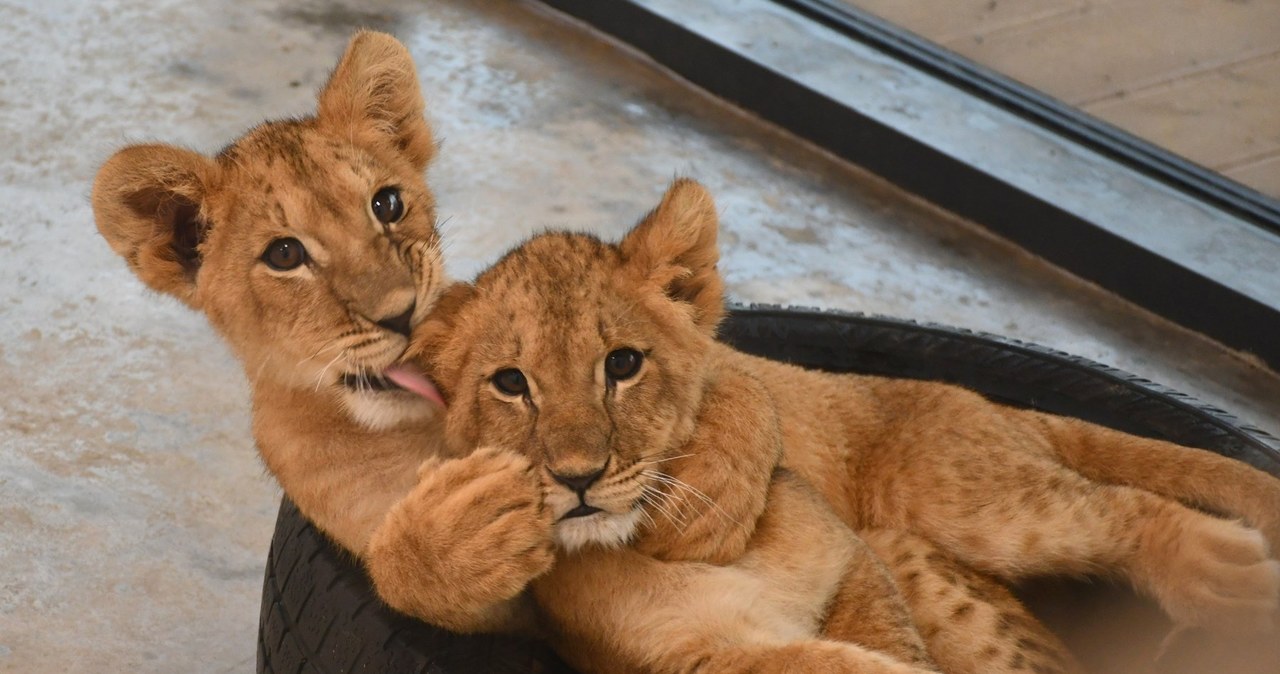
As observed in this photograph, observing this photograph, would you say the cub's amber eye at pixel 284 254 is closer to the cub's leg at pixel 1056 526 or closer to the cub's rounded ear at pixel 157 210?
the cub's rounded ear at pixel 157 210

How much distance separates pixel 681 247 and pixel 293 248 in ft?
2.00

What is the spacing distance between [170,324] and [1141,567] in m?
3.17

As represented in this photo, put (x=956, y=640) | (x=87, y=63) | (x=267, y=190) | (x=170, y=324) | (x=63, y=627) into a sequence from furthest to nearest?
(x=87, y=63)
(x=170, y=324)
(x=63, y=627)
(x=956, y=640)
(x=267, y=190)

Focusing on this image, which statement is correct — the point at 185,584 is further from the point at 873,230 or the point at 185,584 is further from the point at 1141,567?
the point at 873,230

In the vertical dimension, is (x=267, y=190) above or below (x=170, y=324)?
above

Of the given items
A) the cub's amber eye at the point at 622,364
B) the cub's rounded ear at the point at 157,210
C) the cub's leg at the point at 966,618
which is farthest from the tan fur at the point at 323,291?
the cub's leg at the point at 966,618

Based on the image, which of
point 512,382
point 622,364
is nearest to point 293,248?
point 512,382

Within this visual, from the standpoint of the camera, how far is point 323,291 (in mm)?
2240

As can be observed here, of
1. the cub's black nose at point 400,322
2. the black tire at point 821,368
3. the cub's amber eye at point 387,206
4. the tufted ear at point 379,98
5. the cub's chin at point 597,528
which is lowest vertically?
the black tire at point 821,368

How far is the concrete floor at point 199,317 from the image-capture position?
12.0 ft

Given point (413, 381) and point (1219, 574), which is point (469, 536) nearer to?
point (413, 381)

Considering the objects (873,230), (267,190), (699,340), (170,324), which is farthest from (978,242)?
(267,190)

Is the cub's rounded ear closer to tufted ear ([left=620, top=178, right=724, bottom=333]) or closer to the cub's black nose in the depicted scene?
the cub's black nose

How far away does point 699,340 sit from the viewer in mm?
2416
